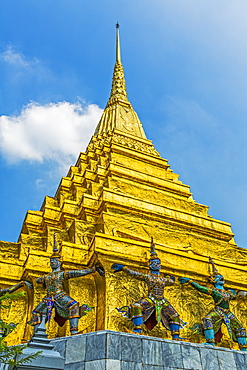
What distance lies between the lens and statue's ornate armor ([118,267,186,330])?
27.9 ft

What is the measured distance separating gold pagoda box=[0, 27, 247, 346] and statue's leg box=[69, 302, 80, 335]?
1015 millimetres

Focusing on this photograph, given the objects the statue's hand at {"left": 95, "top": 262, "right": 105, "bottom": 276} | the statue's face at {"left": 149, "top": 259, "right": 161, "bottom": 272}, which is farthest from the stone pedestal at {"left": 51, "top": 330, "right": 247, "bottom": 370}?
the statue's hand at {"left": 95, "top": 262, "right": 105, "bottom": 276}

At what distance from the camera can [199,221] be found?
14.7 metres

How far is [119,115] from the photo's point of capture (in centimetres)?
2544

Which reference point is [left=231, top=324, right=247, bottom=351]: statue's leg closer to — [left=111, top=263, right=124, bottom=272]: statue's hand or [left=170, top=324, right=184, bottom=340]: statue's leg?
[left=170, top=324, right=184, bottom=340]: statue's leg

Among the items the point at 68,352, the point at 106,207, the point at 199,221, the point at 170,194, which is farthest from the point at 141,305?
the point at 170,194

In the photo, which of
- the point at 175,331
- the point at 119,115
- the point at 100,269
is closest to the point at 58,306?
the point at 100,269

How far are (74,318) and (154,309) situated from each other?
1.88 metres

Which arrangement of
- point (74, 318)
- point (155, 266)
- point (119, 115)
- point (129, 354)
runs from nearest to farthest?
point (129, 354), point (74, 318), point (155, 266), point (119, 115)

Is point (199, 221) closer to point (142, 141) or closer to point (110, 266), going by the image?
point (110, 266)

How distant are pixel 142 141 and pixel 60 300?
14818 millimetres

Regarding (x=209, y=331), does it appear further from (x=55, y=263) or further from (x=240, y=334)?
(x=55, y=263)

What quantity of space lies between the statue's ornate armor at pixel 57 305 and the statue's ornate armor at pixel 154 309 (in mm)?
1057

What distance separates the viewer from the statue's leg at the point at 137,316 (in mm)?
8211
